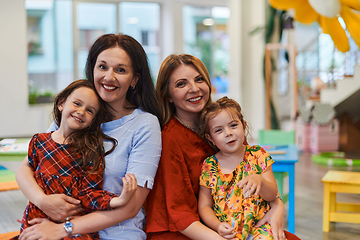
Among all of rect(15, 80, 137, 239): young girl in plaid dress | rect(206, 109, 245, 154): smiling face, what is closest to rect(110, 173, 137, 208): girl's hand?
rect(15, 80, 137, 239): young girl in plaid dress

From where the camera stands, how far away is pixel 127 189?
1.20 meters

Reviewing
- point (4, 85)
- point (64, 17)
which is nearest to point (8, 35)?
point (4, 85)

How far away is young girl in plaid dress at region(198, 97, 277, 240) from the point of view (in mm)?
1405

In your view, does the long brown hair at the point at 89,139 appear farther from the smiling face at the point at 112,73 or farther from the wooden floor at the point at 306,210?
the wooden floor at the point at 306,210

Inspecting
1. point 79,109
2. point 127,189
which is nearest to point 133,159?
point 127,189

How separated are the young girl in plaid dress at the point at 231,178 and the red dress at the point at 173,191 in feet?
0.18

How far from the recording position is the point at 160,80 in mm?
1604

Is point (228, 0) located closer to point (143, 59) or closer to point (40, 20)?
point (40, 20)

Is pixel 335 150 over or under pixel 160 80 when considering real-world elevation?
under

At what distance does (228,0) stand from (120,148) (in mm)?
6739

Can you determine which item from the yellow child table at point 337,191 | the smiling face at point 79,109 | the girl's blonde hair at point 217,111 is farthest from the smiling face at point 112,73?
the yellow child table at point 337,191

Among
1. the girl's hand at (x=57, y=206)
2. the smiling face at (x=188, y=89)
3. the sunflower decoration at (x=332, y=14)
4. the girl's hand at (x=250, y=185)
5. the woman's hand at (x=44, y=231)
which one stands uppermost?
the sunflower decoration at (x=332, y=14)

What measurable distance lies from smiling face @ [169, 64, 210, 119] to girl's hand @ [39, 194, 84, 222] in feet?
1.95

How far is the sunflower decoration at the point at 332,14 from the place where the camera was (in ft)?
2.30
